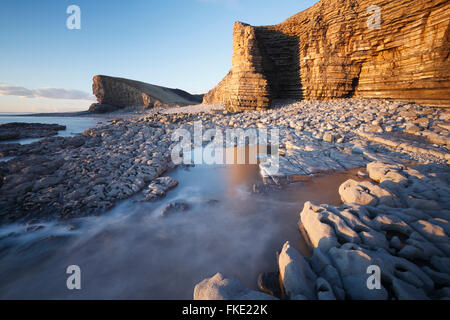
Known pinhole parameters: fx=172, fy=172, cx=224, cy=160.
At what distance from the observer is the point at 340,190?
9.70 ft

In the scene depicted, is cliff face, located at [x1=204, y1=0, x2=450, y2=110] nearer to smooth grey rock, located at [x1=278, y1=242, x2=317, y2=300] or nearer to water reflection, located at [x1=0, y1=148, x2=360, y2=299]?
water reflection, located at [x1=0, y1=148, x2=360, y2=299]

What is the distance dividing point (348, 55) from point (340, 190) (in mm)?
10893

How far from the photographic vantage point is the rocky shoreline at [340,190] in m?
1.48

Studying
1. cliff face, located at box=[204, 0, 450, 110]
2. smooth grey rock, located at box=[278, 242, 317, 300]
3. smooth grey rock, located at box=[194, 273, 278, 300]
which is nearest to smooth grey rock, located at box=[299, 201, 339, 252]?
smooth grey rock, located at box=[278, 242, 317, 300]

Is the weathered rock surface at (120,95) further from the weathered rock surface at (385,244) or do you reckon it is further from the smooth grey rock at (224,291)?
the smooth grey rock at (224,291)

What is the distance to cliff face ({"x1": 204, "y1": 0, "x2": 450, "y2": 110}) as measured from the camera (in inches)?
277

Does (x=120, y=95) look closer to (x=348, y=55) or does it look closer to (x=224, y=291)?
(x=348, y=55)

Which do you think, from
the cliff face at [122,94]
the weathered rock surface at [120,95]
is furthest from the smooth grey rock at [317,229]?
the cliff face at [122,94]

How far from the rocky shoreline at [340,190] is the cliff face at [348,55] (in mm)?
1688

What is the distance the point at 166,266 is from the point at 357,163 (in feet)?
15.5

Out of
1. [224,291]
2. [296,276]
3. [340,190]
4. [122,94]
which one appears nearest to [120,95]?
[122,94]

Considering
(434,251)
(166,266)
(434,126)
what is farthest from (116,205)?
(434,126)
